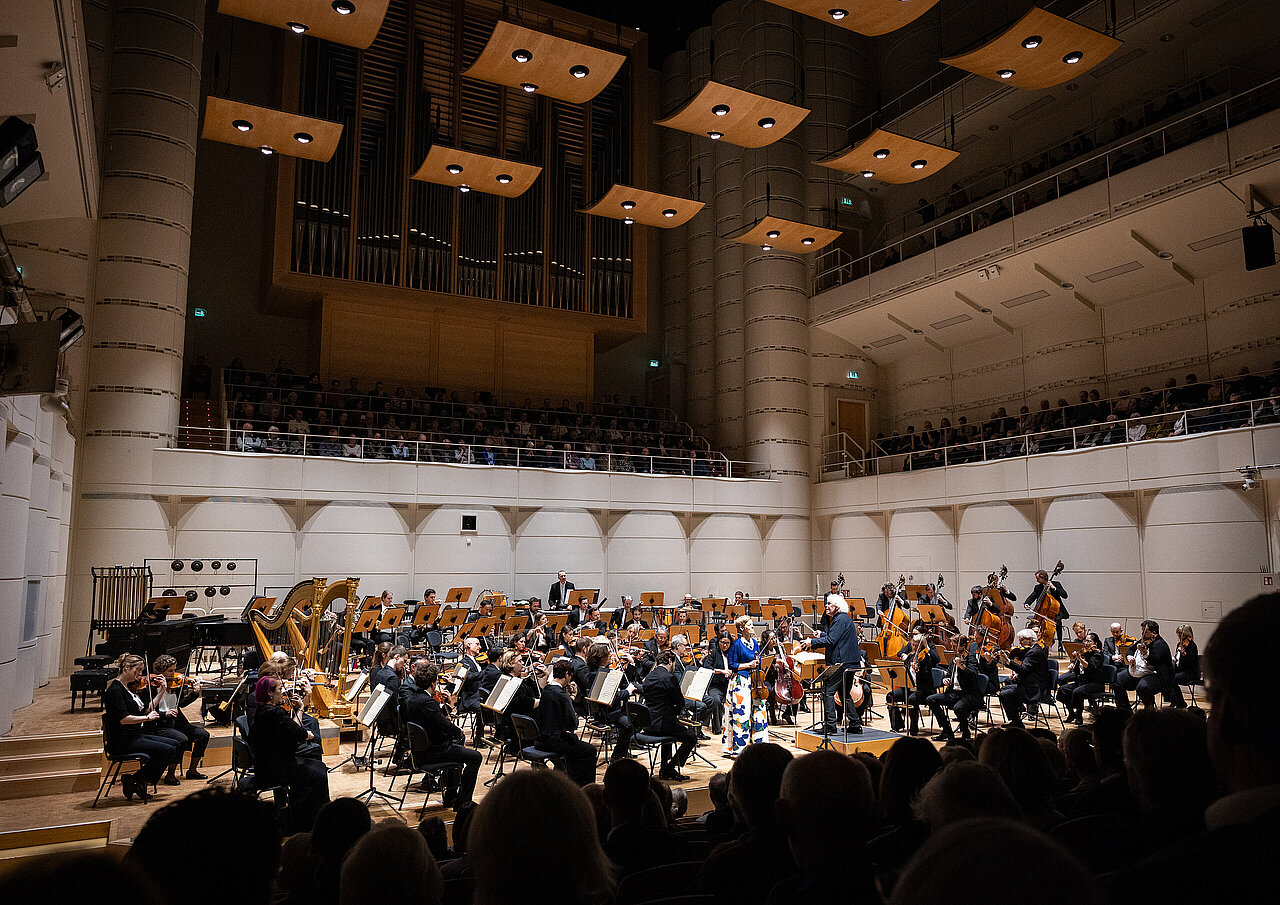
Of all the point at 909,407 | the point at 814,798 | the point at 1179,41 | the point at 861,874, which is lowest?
the point at 861,874

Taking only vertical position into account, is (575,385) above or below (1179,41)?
below

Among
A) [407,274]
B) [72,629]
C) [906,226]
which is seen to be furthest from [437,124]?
[72,629]

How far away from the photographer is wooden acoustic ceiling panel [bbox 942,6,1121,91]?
1209cm

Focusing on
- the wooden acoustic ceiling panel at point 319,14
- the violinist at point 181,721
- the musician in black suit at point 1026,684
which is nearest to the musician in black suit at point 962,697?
the musician in black suit at point 1026,684

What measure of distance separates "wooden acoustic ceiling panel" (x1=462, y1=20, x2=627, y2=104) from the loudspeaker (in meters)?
9.21

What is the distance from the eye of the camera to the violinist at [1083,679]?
10141 mm

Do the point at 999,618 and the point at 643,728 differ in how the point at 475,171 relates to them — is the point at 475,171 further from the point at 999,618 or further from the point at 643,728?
the point at 999,618

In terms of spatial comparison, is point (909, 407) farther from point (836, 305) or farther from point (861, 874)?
point (861, 874)

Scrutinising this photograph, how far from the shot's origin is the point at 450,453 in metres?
18.5

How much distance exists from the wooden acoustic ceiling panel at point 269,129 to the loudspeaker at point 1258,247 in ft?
44.8

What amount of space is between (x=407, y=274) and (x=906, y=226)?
1303 cm

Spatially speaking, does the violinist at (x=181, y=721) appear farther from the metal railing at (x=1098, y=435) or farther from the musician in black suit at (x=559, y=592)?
the metal railing at (x=1098, y=435)

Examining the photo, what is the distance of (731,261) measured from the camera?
77.7ft

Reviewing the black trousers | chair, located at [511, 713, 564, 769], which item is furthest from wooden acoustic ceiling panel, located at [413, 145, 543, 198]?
the black trousers
